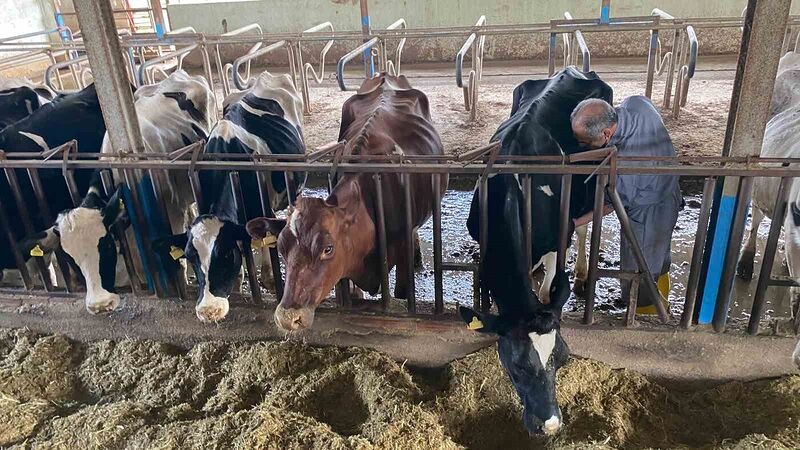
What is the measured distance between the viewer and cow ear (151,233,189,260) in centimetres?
378

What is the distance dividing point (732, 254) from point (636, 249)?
519 mm

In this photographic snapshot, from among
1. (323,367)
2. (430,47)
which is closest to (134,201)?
(323,367)

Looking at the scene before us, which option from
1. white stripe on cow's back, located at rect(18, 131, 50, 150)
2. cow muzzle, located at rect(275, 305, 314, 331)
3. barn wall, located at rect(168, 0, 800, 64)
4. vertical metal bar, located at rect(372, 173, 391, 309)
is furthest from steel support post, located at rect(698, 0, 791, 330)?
barn wall, located at rect(168, 0, 800, 64)

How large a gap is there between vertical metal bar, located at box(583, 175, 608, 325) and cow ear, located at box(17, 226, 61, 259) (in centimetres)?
339

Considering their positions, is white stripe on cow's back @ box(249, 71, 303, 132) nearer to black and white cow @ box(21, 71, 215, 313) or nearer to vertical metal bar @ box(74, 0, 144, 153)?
black and white cow @ box(21, 71, 215, 313)

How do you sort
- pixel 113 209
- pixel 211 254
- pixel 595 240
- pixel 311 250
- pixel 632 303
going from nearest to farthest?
pixel 311 250
pixel 595 240
pixel 632 303
pixel 211 254
pixel 113 209

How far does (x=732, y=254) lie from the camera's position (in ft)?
10.7

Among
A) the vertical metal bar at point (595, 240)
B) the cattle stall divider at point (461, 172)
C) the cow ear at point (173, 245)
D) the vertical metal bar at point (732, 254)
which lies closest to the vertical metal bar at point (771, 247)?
the cattle stall divider at point (461, 172)

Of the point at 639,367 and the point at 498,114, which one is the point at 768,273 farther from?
the point at 498,114

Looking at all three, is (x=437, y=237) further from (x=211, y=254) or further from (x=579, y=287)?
(x=579, y=287)

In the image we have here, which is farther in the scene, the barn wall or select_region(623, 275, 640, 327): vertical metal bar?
the barn wall

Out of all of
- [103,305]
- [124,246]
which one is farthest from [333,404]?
[124,246]

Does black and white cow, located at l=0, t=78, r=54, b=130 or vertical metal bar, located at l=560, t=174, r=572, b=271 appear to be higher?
black and white cow, located at l=0, t=78, r=54, b=130

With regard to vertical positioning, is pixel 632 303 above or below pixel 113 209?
below
